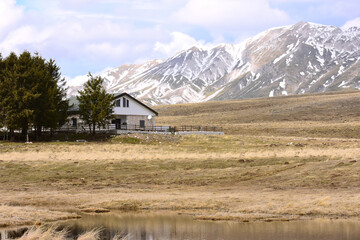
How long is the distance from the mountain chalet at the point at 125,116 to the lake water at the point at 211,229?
191 ft

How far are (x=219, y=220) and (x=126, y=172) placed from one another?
1685 centimetres

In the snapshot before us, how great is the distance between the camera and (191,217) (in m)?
24.8

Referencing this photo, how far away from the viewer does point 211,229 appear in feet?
72.7

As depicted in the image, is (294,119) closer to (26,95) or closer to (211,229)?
(26,95)

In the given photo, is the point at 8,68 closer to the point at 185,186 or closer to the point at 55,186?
the point at 55,186

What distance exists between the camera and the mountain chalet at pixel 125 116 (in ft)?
274

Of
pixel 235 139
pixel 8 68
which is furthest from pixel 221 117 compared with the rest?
pixel 8 68

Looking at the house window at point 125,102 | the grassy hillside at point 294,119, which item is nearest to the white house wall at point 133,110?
the house window at point 125,102

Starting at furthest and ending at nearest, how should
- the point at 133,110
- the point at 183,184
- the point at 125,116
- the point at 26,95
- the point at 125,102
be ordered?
the point at 133,110 < the point at 125,116 < the point at 125,102 < the point at 26,95 < the point at 183,184

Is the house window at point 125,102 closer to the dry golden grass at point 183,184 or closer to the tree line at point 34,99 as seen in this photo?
the tree line at point 34,99

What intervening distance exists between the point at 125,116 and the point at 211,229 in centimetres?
6638

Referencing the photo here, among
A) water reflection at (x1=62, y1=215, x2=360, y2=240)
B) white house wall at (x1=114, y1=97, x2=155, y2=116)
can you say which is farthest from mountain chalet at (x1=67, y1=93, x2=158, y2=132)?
water reflection at (x1=62, y1=215, x2=360, y2=240)

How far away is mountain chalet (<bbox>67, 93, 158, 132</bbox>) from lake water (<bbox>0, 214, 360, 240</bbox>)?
58.3 m

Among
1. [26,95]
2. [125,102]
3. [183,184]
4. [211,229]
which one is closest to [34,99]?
[26,95]
